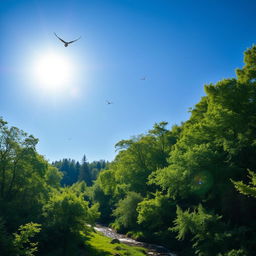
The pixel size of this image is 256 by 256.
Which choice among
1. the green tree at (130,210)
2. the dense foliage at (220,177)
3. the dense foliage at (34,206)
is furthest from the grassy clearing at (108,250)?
the green tree at (130,210)

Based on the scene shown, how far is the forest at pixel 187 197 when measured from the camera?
50.4 ft

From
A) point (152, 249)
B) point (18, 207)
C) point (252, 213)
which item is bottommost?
point (152, 249)

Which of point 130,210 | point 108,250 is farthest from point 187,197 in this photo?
point 130,210

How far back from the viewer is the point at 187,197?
80.0ft

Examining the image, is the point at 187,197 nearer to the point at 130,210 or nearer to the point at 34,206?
the point at 130,210

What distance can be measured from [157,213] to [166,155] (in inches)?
645

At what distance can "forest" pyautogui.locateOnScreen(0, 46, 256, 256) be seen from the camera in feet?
50.4

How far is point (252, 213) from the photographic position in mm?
16859

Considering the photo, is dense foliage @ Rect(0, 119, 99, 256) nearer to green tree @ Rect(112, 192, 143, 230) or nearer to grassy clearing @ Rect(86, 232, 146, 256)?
grassy clearing @ Rect(86, 232, 146, 256)

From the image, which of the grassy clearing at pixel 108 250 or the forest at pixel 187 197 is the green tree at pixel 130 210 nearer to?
the forest at pixel 187 197

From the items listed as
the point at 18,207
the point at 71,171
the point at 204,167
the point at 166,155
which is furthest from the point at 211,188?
the point at 71,171

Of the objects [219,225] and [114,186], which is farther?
[114,186]

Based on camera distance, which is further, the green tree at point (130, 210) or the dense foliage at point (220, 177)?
the green tree at point (130, 210)

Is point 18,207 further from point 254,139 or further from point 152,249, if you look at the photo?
point 254,139
